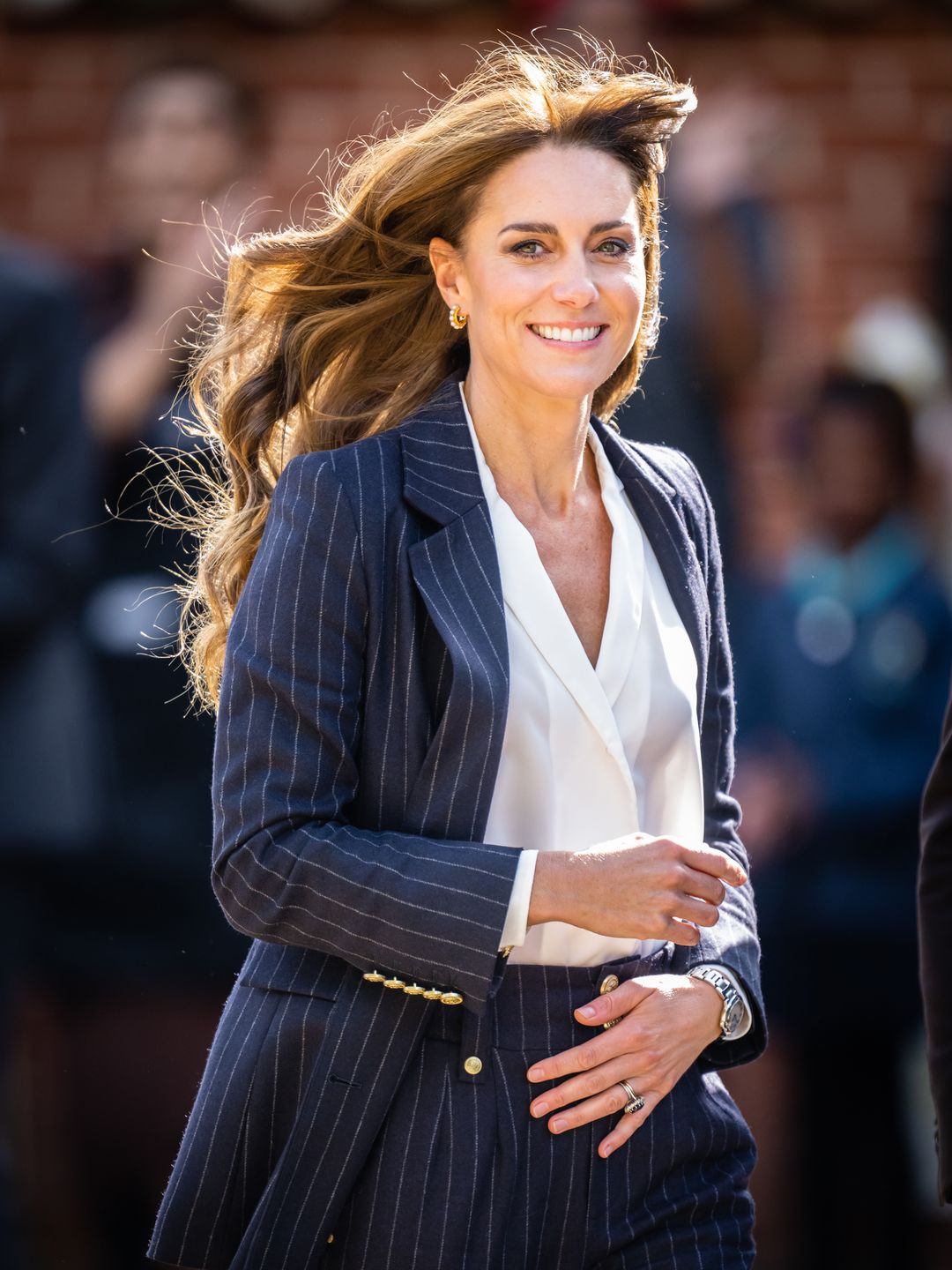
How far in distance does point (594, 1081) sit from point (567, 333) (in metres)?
0.95

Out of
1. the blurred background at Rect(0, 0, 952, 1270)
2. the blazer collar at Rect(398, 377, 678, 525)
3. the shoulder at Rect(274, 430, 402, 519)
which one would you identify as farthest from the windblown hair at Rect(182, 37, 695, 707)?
the blurred background at Rect(0, 0, 952, 1270)

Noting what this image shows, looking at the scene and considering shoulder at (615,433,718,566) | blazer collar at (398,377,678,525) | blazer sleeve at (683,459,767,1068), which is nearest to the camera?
blazer collar at (398,377,678,525)

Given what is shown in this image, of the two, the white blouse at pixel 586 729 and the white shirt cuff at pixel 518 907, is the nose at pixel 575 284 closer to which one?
the white blouse at pixel 586 729

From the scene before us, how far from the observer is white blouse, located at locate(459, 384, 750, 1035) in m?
2.66

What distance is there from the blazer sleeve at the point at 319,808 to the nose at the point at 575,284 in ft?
1.25

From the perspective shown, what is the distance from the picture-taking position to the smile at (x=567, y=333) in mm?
2756

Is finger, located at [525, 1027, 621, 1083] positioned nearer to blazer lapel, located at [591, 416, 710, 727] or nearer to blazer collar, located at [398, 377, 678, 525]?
blazer lapel, located at [591, 416, 710, 727]

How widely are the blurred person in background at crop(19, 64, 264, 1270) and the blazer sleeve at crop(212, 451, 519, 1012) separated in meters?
2.10

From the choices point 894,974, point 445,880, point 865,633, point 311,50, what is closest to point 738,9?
point 311,50

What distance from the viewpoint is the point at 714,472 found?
4.84 metres

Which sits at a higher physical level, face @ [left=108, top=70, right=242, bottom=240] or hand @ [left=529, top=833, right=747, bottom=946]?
face @ [left=108, top=70, right=242, bottom=240]

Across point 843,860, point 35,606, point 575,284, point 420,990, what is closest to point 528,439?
point 575,284

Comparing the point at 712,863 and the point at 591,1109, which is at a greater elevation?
the point at 712,863

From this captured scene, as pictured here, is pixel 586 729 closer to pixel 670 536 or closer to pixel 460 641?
pixel 460 641
